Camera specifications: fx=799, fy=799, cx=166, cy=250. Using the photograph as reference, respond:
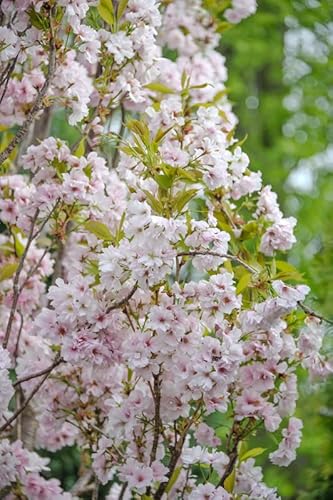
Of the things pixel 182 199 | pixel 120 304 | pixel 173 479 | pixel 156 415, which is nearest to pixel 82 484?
pixel 173 479

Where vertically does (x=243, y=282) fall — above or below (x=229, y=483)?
above

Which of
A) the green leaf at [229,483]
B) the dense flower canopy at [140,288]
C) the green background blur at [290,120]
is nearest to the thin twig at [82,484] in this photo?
the dense flower canopy at [140,288]

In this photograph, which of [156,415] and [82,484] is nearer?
[156,415]

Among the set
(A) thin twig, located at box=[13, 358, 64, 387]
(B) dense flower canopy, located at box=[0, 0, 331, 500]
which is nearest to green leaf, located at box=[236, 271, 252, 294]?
(B) dense flower canopy, located at box=[0, 0, 331, 500]

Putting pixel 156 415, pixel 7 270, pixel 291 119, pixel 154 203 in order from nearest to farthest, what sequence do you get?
pixel 154 203 → pixel 156 415 → pixel 7 270 → pixel 291 119

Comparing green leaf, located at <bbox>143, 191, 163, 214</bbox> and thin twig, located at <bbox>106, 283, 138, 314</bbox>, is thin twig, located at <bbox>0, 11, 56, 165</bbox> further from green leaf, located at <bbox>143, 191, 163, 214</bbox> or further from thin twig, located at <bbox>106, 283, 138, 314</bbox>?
thin twig, located at <bbox>106, 283, 138, 314</bbox>

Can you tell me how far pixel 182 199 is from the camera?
196 cm

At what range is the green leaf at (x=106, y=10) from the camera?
2.08m

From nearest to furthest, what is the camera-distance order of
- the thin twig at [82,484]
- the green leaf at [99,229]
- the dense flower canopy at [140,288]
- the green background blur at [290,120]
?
the dense flower canopy at [140,288] → the green leaf at [99,229] → the thin twig at [82,484] → the green background blur at [290,120]

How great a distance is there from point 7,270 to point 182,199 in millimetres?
707

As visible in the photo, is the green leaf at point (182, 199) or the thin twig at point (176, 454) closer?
the green leaf at point (182, 199)

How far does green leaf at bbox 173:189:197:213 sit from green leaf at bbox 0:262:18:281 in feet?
2.15

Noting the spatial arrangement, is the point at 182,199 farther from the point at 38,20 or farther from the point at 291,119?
the point at 291,119

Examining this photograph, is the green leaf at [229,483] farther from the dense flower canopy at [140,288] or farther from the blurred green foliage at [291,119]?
the blurred green foliage at [291,119]
